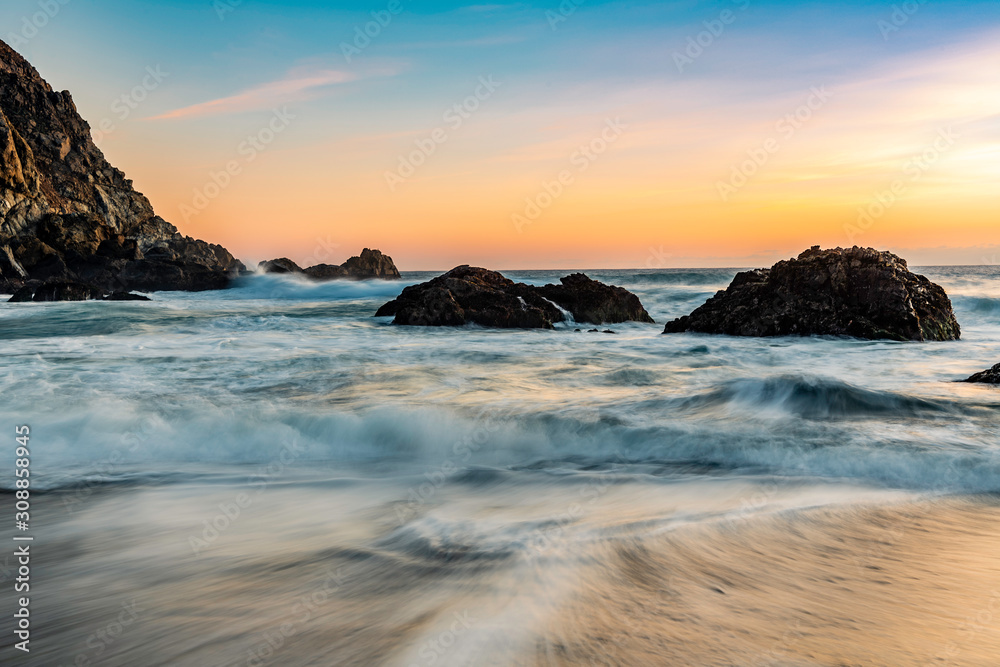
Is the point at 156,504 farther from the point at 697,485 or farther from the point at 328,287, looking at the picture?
the point at 328,287

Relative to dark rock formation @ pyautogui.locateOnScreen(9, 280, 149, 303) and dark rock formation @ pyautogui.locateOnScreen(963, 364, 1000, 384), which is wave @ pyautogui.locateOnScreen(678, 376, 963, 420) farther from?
dark rock formation @ pyautogui.locateOnScreen(9, 280, 149, 303)

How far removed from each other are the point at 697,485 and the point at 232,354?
327 inches

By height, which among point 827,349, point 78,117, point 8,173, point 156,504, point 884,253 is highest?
point 78,117

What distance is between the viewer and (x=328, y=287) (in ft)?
129

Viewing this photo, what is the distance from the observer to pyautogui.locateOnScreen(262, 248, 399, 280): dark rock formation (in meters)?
50.5

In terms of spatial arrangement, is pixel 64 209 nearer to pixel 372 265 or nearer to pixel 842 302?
pixel 372 265

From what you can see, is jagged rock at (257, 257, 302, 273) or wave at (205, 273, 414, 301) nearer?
wave at (205, 273, 414, 301)

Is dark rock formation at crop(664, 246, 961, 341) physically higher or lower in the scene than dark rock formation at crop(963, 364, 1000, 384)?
higher

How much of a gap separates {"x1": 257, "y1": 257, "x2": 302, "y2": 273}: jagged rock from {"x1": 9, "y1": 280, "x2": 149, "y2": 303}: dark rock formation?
24.4m

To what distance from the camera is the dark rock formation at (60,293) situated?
75.9 ft

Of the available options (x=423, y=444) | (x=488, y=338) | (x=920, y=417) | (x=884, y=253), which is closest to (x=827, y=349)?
(x=884, y=253)

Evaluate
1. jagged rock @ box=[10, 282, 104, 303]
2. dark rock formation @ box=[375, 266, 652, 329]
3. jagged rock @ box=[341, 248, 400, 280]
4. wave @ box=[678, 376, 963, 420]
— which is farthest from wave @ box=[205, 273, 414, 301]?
wave @ box=[678, 376, 963, 420]

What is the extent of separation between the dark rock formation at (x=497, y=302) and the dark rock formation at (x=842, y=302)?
3582mm

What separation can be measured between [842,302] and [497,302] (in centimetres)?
759
